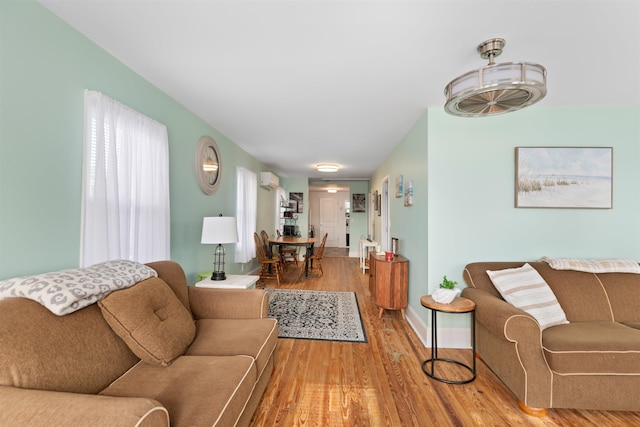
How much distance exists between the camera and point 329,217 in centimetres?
1166

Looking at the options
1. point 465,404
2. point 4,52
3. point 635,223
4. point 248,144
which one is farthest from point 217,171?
point 635,223

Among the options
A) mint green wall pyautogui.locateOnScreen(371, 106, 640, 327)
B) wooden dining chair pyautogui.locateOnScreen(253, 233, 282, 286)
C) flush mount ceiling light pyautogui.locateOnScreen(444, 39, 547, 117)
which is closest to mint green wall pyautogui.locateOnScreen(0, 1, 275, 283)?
flush mount ceiling light pyautogui.locateOnScreen(444, 39, 547, 117)

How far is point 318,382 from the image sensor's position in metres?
2.25

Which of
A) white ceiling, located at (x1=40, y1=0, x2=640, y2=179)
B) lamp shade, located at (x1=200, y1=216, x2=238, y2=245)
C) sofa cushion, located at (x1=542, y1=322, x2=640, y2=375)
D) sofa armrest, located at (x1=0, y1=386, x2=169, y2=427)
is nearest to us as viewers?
sofa armrest, located at (x1=0, y1=386, x2=169, y2=427)

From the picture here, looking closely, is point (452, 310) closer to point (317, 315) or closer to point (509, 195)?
point (509, 195)

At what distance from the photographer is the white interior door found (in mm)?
11617

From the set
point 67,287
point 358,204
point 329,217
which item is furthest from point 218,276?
point 329,217

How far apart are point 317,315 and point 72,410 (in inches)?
119

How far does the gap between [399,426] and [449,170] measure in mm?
2232

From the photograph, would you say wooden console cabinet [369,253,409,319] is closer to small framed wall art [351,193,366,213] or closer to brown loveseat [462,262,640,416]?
brown loveseat [462,262,640,416]

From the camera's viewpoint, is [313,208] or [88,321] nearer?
[88,321]

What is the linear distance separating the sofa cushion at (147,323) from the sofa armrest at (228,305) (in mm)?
531

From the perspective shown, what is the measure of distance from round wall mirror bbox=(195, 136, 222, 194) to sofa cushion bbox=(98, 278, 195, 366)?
209cm

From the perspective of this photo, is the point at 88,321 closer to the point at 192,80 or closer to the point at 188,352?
the point at 188,352
